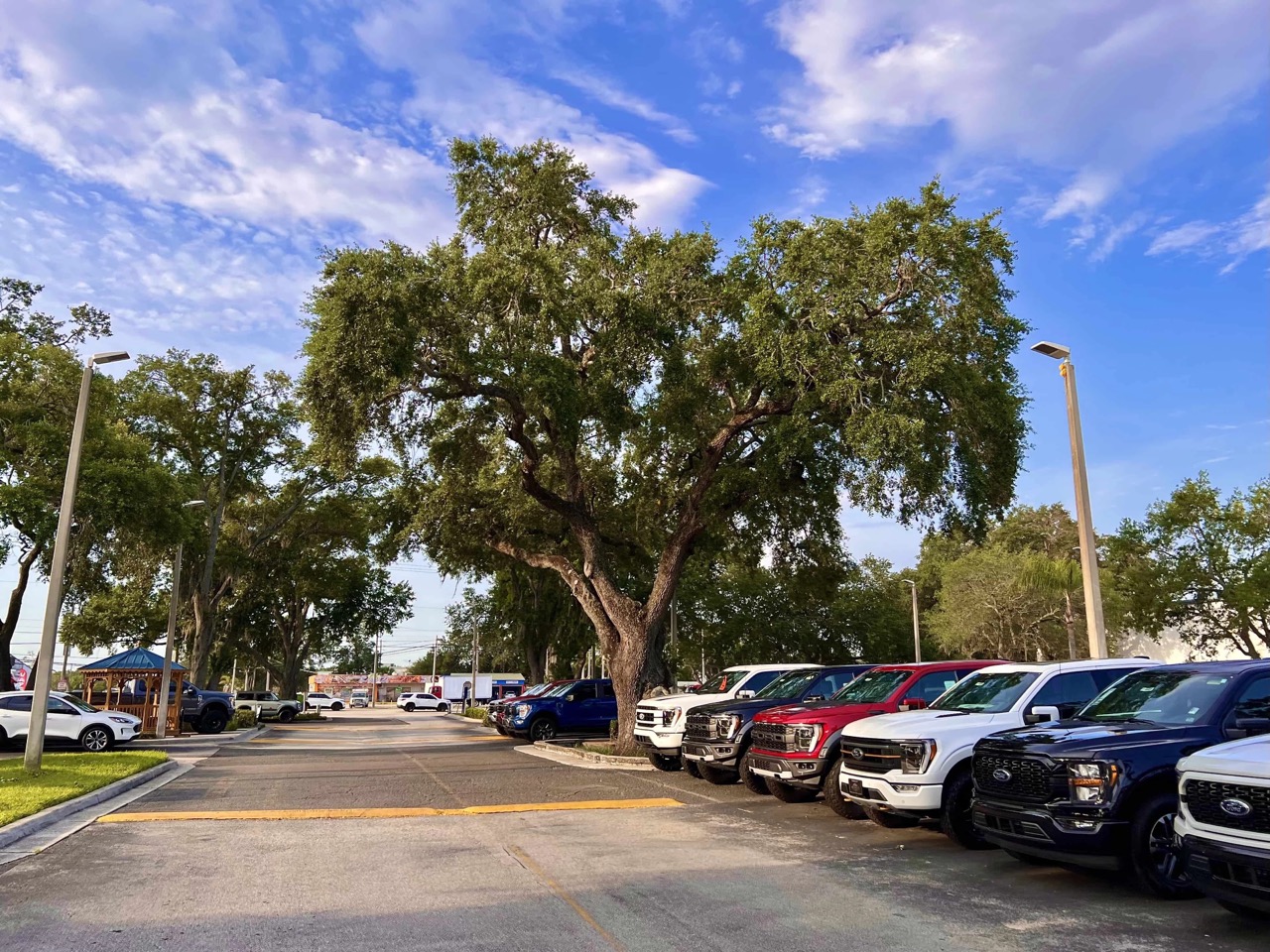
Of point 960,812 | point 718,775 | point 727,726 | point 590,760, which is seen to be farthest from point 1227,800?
point 590,760

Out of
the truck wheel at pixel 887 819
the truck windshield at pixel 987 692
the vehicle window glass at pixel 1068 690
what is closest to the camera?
the vehicle window glass at pixel 1068 690

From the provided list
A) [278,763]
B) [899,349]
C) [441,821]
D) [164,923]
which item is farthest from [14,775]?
[899,349]

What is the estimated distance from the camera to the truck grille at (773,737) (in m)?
11.5

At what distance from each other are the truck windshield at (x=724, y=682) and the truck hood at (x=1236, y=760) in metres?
11.4

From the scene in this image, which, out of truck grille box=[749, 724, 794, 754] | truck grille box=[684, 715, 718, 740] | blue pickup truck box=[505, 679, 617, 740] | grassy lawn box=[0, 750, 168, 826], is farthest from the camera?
blue pickup truck box=[505, 679, 617, 740]

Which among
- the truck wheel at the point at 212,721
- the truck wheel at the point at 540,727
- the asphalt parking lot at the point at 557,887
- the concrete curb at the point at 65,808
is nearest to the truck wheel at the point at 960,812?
the asphalt parking lot at the point at 557,887

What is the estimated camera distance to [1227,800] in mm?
5609

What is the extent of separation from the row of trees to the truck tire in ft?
30.7

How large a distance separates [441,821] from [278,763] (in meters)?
10.4

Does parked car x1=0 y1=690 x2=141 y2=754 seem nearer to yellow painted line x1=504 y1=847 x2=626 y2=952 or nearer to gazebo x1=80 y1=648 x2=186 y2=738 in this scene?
gazebo x1=80 y1=648 x2=186 y2=738

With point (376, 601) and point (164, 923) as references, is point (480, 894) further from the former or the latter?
point (376, 601)

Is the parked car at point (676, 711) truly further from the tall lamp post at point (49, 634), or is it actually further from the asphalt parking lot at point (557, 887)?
the tall lamp post at point (49, 634)

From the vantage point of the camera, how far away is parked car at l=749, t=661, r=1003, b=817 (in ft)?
36.3

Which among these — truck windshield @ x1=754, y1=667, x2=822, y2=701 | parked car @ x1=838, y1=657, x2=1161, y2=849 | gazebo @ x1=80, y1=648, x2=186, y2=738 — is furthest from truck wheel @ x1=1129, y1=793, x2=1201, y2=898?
gazebo @ x1=80, y1=648, x2=186, y2=738
